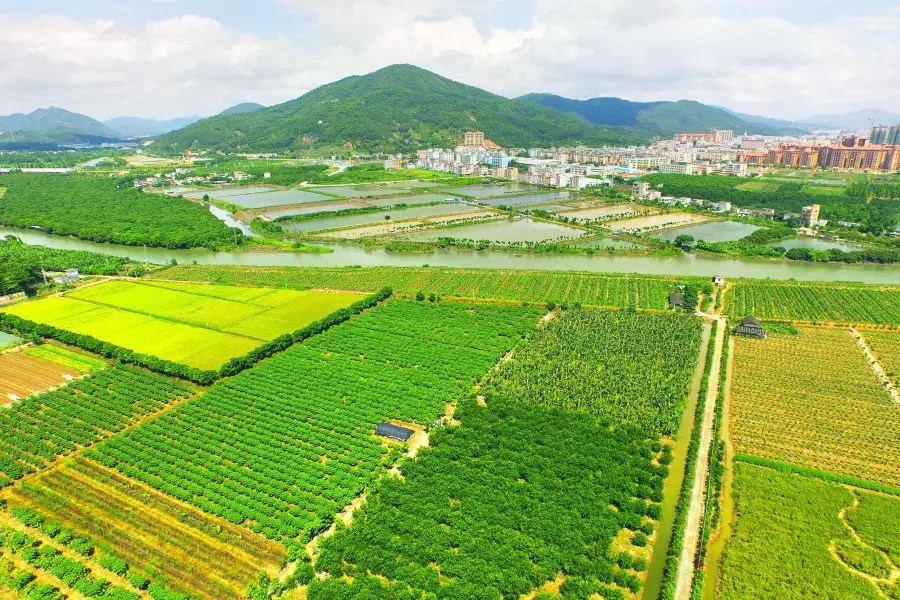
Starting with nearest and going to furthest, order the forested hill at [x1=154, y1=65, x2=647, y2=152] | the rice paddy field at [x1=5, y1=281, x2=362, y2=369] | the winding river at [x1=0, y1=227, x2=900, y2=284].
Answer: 1. the rice paddy field at [x1=5, y1=281, x2=362, y2=369]
2. the winding river at [x1=0, y1=227, x2=900, y2=284]
3. the forested hill at [x1=154, y1=65, x2=647, y2=152]

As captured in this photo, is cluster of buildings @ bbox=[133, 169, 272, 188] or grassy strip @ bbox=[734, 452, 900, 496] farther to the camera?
cluster of buildings @ bbox=[133, 169, 272, 188]

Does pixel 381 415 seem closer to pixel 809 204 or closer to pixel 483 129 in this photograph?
pixel 809 204

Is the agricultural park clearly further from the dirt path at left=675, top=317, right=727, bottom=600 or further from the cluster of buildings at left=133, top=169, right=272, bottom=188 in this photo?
the cluster of buildings at left=133, top=169, right=272, bottom=188

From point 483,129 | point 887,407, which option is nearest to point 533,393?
point 887,407

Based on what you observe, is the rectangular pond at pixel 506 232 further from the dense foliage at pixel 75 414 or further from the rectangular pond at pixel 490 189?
the dense foliage at pixel 75 414

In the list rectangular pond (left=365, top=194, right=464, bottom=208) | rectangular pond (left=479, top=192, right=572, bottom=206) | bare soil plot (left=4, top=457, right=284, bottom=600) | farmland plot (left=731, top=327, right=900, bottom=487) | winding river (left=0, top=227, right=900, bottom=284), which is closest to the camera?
bare soil plot (left=4, top=457, right=284, bottom=600)

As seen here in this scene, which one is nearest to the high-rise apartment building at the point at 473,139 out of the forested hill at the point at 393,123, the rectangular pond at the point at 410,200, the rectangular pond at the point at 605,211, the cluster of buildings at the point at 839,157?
→ the forested hill at the point at 393,123

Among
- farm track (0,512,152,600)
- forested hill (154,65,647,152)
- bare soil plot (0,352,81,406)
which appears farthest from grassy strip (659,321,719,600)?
forested hill (154,65,647,152)
